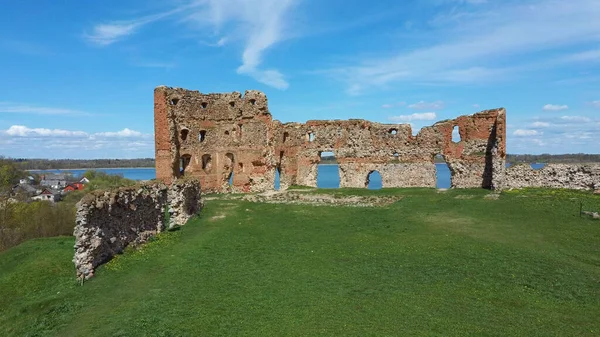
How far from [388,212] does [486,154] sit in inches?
435

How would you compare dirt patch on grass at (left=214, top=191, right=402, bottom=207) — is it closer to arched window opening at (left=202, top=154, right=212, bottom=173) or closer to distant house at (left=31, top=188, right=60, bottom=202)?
arched window opening at (left=202, top=154, right=212, bottom=173)

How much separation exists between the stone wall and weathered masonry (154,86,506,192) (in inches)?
417

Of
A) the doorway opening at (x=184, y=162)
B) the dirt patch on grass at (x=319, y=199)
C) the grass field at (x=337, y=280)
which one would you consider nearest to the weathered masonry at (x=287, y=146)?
the doorway opening at (x=184, y=162)

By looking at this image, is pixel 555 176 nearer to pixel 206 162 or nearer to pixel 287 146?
pixel 287 146

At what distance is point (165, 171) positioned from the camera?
96.1ft

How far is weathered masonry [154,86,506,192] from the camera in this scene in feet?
93.8

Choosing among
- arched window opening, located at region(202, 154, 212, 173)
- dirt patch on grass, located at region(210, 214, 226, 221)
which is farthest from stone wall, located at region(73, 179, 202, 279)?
arched window opening, located at region(202, 154, 212, 173)

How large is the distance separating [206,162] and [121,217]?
1803cm

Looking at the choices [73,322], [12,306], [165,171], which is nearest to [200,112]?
[165,171]

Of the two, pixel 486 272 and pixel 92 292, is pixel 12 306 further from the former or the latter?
pixel 486 272

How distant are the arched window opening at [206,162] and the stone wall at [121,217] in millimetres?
12103

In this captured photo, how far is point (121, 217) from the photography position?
48.4 feet

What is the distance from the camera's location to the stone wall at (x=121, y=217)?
41.5ft

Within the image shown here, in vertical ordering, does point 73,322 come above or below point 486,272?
below
